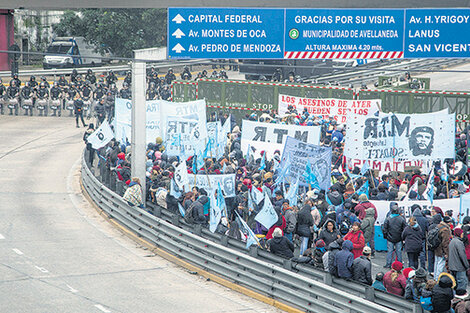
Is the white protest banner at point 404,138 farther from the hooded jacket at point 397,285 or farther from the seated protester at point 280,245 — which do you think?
the hooded jacket at point 397,285

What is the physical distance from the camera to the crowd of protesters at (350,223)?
12.7 m

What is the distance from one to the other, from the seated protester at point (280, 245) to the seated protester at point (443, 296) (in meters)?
3.77

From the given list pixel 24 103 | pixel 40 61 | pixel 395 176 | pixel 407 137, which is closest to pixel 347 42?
pixel 407 137

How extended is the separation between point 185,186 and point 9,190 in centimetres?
820

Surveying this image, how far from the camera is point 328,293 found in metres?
13.1

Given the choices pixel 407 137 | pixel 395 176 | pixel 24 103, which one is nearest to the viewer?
pixel 407 137

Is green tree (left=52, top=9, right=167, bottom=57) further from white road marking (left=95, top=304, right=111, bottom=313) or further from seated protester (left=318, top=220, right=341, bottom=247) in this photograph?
white road marking (left=95, top=304, right=111, bottom=313)

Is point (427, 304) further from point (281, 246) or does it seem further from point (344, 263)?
point (281, 246)

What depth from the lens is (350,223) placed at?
16.2m

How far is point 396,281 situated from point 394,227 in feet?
11.0

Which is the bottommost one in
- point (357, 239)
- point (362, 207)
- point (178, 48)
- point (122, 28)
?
point (357, 239)

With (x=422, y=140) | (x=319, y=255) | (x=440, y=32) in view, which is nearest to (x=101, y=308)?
(x=319, y=255)

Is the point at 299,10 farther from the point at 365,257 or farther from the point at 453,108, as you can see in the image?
the point at 453,108

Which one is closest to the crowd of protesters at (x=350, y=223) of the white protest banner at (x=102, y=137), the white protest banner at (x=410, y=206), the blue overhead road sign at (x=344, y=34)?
the white protest banner at (x=410, y=206)
